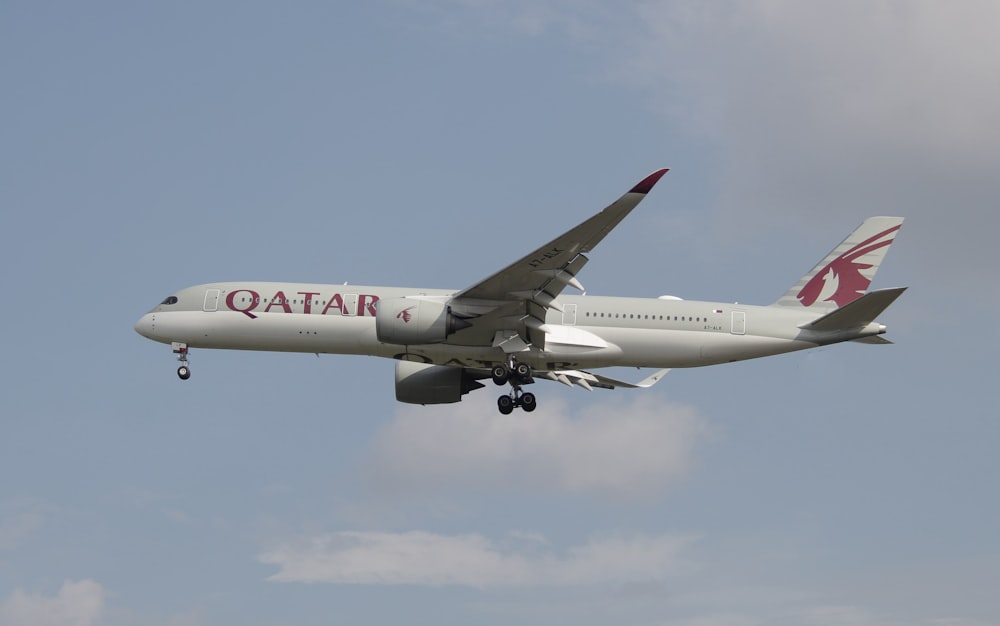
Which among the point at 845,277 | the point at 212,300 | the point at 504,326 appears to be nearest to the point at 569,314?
the point at 504,326

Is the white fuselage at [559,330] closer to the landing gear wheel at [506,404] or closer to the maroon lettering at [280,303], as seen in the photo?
the maroon lettering at [280,303]

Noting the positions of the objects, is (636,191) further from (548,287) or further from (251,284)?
(251,284)

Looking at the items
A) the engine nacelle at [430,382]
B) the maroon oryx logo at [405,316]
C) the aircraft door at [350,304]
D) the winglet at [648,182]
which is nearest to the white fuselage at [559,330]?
the aircraft door at [350,304]

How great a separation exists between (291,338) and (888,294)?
19076 millimetres

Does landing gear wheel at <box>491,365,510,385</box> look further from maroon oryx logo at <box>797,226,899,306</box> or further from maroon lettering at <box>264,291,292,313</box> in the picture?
maroon oryx logo at <box>797,226,899,306</box>

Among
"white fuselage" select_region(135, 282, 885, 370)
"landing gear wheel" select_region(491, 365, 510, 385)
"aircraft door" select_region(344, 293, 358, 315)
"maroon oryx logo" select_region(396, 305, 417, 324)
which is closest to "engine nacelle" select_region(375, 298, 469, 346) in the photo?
"maroon oryx logo" select_region(396, 305, 417, 324)

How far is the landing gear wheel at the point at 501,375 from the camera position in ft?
153

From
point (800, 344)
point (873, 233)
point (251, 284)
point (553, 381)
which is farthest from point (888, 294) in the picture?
point (251, 284)

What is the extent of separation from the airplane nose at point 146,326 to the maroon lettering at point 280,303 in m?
4.96

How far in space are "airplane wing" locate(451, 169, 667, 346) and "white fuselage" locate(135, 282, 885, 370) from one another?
74 centimetres

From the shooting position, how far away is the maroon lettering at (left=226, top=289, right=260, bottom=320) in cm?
4719

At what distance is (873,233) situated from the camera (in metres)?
51.5

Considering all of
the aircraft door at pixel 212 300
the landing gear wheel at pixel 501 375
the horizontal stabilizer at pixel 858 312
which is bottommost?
the landing gear wheel at pixel 501 375

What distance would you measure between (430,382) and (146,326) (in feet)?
33.1
